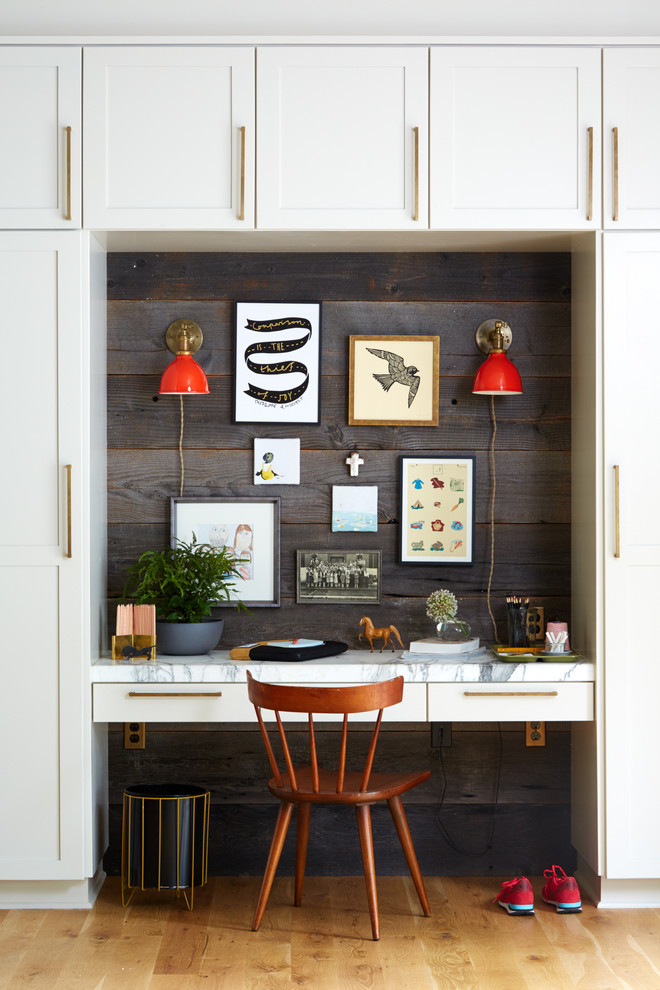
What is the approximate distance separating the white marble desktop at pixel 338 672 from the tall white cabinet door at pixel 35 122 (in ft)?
4.66

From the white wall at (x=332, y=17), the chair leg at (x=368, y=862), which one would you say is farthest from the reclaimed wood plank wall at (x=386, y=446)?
the white wall at (x=332, y=17)

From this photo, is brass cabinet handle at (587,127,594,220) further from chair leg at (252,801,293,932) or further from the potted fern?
chair leg at (252,801,293,932)

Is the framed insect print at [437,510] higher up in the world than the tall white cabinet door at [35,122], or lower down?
lower down

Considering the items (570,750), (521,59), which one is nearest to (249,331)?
(521,59)

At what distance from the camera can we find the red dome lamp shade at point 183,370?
2984 mm

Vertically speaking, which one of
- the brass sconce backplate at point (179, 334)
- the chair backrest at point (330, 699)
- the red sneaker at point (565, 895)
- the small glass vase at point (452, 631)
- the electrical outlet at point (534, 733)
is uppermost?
the brass sconce backplate at point (179, 334)

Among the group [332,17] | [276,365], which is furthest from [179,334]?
[332,17]

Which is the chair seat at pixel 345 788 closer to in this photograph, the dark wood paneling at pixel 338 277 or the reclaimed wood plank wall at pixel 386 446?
the reclaimed wood plank wall at pixel 386 446

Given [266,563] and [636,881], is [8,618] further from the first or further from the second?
[636,881]

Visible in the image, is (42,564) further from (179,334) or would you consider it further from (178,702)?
(179,334)

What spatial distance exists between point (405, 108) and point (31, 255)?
4.06 ft

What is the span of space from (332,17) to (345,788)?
238 centimetres

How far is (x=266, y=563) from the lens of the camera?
3.17 meters

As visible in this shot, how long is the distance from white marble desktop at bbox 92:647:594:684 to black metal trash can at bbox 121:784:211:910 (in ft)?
1.28
